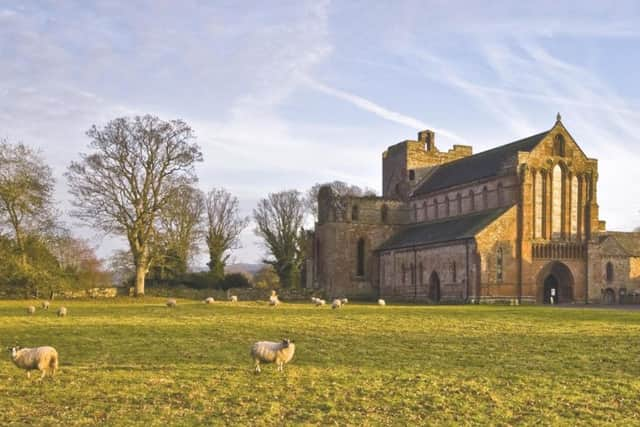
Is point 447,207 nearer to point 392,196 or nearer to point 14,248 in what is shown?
point 392,196

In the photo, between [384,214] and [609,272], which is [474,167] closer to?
[384,214]

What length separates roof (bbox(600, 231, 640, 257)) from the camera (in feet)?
237

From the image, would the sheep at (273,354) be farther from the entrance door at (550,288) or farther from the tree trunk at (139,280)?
the entrance door at (550,288)

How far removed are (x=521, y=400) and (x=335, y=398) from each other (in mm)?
3500

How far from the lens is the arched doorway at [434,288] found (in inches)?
2778

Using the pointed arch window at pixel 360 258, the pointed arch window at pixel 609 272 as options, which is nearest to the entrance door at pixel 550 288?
the pointed arch window at pixel 609 272

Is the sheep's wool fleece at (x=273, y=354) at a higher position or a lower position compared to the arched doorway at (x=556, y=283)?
lower

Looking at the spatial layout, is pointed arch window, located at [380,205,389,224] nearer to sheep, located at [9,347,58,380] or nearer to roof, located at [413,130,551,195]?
roof, located at [413,130,551,195]

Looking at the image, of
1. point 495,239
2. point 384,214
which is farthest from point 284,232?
point 495,239

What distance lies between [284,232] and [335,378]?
79487 mm

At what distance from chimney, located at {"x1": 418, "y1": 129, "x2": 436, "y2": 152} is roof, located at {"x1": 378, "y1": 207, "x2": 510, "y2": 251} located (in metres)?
11.2

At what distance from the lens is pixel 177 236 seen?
7369 centimetres

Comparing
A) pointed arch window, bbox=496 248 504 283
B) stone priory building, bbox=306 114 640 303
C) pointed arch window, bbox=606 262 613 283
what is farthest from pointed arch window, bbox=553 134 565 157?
pointed arch window, bbox=606 262 613 283

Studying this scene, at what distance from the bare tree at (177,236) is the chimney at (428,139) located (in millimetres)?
26353
